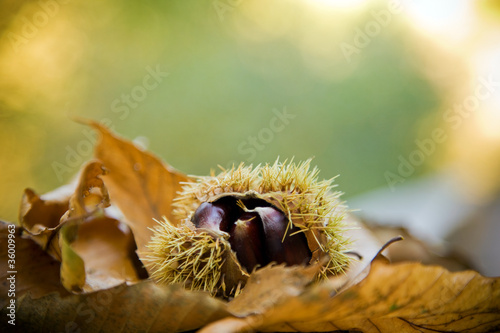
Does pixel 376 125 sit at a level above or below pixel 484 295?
above

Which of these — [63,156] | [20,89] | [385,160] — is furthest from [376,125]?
[20,89]

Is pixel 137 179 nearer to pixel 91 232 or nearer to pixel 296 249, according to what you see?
pixel 91 232

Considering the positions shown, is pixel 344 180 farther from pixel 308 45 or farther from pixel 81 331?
pixel 81 331

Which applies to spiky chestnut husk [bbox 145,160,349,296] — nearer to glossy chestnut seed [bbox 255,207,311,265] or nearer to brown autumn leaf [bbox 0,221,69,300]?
glossy chestnut seed [bbox 255,207,311,265]

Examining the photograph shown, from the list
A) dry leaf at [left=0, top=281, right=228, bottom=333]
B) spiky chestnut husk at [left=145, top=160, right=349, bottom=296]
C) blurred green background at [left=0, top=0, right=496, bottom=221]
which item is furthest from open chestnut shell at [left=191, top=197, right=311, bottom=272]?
blurred green background at [left=0, top=0, right=496, bottom=221]

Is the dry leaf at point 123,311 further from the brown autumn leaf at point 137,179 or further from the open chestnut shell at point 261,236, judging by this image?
the brown autumn leaf at point 137,179

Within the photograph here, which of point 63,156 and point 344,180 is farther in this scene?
point 344,180

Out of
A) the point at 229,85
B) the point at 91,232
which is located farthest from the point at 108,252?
the point at 229,85
